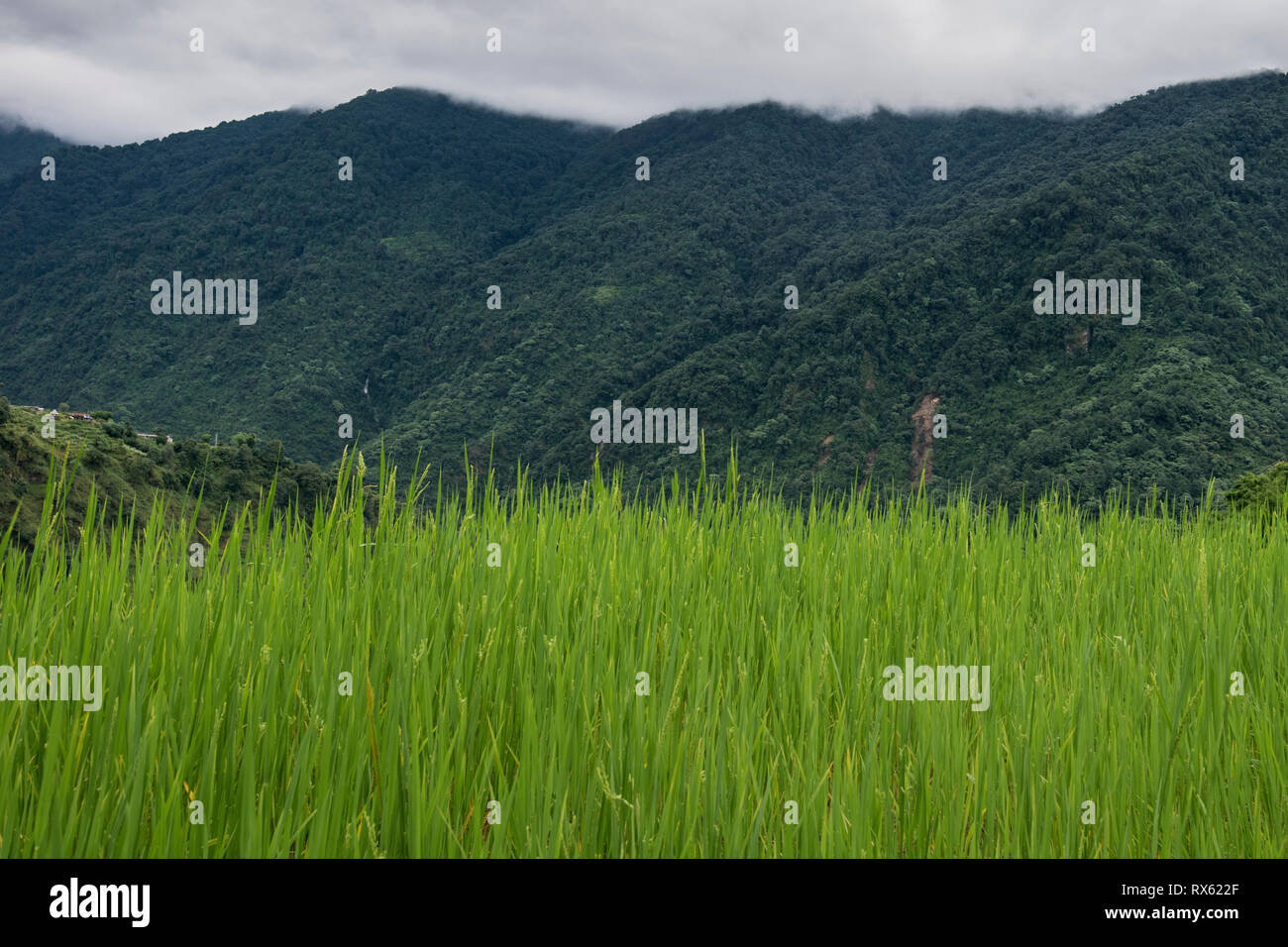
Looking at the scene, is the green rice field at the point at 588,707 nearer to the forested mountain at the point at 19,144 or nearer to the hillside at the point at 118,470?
the hillside at the point at 118,470

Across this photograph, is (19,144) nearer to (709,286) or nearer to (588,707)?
(709,286)

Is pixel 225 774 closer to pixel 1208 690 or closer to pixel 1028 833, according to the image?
pixel 1028 833

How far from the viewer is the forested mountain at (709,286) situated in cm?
3838

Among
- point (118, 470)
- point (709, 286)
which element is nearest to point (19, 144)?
point (709, 286)

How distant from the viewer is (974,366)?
143 feet

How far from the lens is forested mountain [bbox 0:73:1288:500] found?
38.4 meters

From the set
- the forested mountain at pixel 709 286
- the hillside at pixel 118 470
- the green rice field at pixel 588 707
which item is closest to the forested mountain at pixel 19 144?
the forested mountain at pixel 709 286

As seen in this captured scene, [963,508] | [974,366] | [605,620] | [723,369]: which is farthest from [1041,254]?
[605,620]

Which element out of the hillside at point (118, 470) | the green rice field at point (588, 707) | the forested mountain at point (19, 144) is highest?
the forested mountain at point (19, 144)

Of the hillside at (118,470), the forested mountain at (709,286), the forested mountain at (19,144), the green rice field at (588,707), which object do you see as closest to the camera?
the green rice field at (588,707)

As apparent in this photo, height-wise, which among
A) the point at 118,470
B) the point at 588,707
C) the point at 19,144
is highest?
the point at 19,144

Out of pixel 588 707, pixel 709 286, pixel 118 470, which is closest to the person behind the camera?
pixel 588 707

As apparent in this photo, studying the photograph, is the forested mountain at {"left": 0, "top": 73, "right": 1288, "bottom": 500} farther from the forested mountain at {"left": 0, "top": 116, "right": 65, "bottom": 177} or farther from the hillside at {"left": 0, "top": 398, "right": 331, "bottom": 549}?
the forested mountain at {"left": 0, "top": 116, "right": 65, "bottom": 177}

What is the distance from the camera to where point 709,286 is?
6694 centimetres
